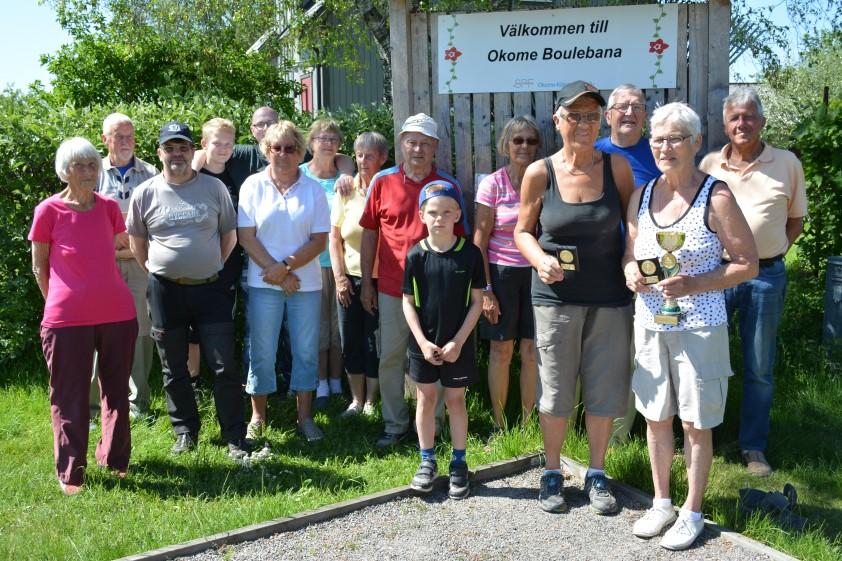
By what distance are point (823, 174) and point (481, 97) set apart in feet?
9.74

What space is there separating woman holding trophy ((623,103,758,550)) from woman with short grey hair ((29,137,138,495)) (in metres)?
2.93

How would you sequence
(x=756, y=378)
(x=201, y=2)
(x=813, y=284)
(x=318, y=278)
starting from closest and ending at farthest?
(x=756, y=378) < (x=318, y=278) < (x=813, y=284) < (x=201, y=2)

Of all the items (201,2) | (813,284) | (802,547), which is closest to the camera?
(802,547)

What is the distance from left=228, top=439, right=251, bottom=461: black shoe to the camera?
5047 millimetres

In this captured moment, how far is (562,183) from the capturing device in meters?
4.20

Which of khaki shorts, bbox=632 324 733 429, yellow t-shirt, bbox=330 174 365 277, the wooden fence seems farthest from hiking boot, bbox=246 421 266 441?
khaki shorts, bbox=632 324 733 429

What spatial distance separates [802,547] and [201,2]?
15.4m

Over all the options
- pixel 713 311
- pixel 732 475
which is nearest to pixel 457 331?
pixel 713 311

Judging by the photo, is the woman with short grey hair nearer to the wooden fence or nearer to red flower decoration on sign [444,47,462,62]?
the wooden fence

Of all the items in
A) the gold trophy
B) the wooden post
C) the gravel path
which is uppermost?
the wooden post

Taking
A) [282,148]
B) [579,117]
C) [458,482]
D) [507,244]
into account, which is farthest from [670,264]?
[282,148]

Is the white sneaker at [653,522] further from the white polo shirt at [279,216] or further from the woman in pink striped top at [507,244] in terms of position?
the white polo shirt at [279,216]

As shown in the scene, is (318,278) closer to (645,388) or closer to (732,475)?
(645,388)

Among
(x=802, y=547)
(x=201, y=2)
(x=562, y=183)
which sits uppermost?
(x=201, y=2)
